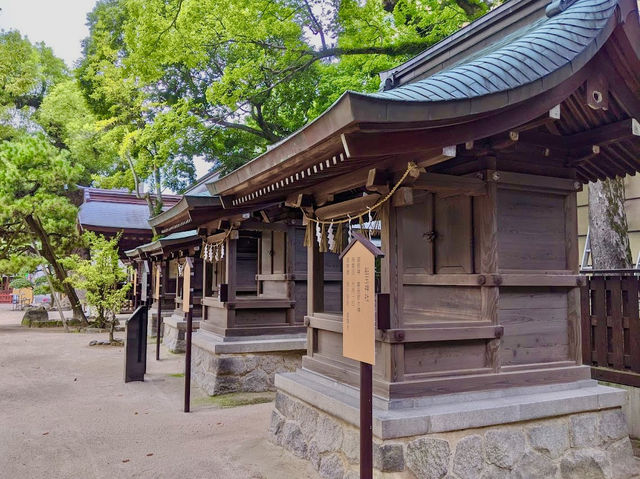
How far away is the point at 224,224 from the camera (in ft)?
29.7

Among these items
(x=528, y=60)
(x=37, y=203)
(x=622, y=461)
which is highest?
(x=37, y=203)

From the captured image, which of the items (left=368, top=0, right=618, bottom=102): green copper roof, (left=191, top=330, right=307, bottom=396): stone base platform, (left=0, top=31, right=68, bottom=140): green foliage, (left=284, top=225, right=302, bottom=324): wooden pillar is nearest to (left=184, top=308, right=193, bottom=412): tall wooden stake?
(left=191, top=330, right=307, bottom=396): stone base platform

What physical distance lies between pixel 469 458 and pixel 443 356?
86 centimetres

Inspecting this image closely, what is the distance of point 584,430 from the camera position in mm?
4734

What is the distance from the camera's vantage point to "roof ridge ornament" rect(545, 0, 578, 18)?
463 centimetres

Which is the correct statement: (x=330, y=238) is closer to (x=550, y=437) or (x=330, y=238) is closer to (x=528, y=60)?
(x=528, y=60)

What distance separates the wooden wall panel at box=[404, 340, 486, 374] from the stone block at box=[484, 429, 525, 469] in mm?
595

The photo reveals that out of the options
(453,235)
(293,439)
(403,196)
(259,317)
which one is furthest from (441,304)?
(259,317)

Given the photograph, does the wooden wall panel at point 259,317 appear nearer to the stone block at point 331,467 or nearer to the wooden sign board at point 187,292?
the wooden sign board at point 187,292

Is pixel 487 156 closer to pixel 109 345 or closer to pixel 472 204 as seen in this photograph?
pixel 472 204

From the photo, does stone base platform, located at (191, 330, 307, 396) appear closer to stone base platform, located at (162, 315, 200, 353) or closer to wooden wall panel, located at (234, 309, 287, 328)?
wooden wall panel, located at (234, 309, 287, 328)

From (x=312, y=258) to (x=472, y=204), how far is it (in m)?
2.04

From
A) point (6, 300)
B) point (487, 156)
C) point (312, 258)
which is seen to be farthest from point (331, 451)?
point (6, 300)

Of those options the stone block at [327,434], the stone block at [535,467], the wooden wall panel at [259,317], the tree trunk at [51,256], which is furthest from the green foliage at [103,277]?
the stone block at [535,467]
